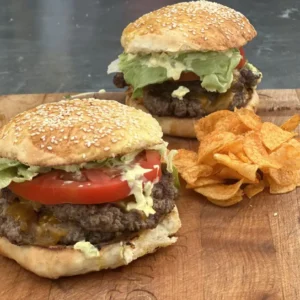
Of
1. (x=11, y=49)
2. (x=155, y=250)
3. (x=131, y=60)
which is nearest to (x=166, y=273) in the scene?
(x=155, y=250)

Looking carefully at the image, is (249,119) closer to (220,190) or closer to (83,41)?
(220,190)

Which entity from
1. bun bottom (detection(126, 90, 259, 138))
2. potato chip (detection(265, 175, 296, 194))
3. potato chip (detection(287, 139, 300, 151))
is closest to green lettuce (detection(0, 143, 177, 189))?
potato chip (detection(265, 175, 296, 194))

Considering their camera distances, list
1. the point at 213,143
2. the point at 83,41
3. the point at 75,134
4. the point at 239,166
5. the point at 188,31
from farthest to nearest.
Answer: the point at 83,41 → the point at 188,31 → the point at 213,143 → the point at 239,166 → the point at 75,134

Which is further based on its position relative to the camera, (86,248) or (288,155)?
(288,155)

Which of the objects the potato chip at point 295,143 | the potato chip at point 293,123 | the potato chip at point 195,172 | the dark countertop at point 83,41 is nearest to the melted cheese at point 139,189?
the potato chip at point 195,172

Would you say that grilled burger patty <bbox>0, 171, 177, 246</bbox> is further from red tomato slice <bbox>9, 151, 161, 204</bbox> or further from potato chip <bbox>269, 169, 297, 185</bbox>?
potato chip <bbox>269, 169, 297, 185</bbox>

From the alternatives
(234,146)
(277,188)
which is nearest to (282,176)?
(277,188)

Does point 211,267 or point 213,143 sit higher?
point 213,143
